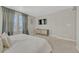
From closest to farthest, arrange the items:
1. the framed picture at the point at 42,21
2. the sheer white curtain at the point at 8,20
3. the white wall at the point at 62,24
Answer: the sheer white curtain at the point at 8,20 → the white wall at the point at 62,24 → the framed picture at the point at 42,21

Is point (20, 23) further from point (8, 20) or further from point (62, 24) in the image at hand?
point (62, 24)

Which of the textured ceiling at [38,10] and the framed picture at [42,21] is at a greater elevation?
the textured ceiling at [38,10]

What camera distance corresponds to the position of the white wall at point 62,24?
2900 millimetres

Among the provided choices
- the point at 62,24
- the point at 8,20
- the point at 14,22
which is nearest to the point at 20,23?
the point at 14,22

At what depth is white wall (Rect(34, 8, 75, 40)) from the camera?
2900 millimetres

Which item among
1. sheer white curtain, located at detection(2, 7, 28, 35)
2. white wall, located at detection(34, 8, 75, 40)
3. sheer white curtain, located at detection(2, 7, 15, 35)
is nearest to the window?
sheer white curtain, located at detection(2, 7, 28, 35)

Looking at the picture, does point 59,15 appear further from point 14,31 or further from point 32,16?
point 14,31

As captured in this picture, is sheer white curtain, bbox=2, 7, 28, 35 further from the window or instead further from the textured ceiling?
the textured ceiling

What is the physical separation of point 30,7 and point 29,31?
2.52ft

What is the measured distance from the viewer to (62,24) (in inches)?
120

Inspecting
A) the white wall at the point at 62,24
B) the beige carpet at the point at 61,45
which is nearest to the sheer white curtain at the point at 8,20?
the white wall at the point at 62,24

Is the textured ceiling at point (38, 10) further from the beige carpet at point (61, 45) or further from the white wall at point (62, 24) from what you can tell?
the beige carpet at point (61, 45)

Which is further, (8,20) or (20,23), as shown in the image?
(20,23)
